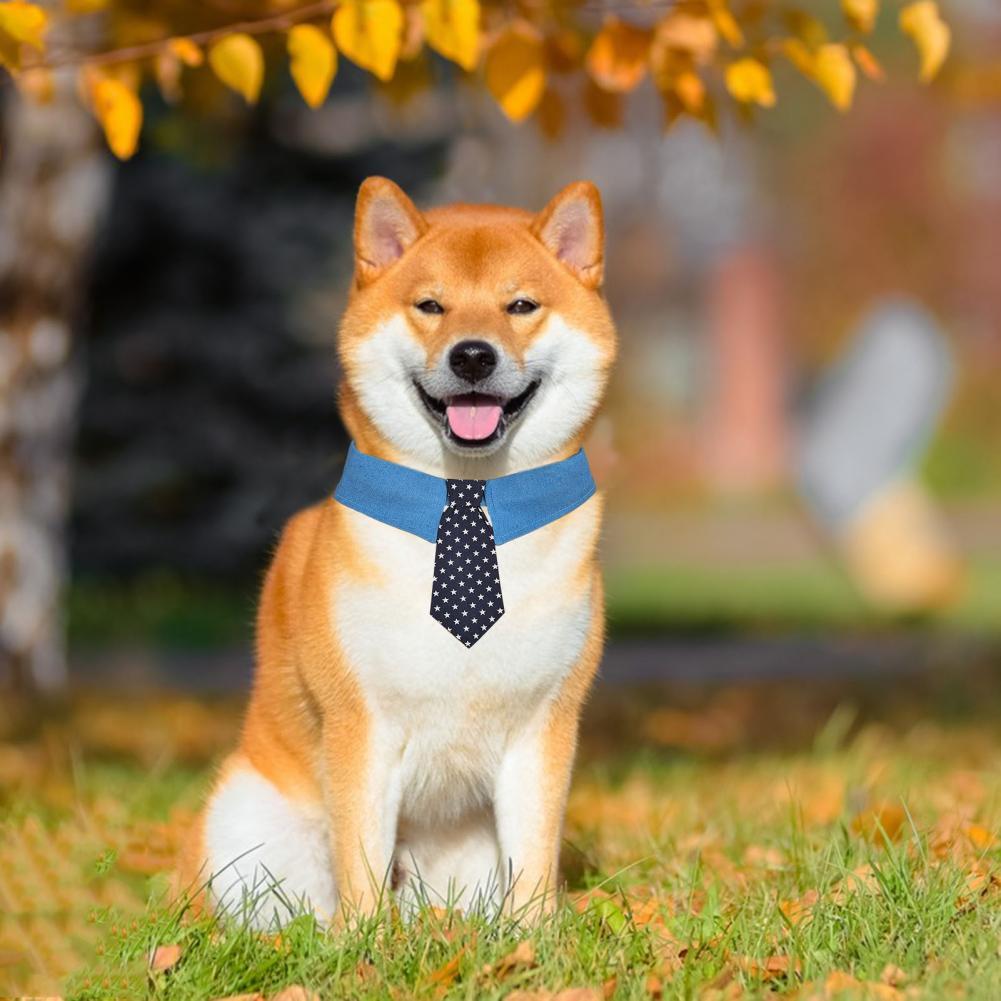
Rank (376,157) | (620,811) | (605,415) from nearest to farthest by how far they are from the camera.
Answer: (605,415) < (620,811) < (376,157)

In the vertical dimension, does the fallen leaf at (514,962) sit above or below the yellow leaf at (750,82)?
below

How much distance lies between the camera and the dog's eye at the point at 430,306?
325cm

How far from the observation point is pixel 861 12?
13.2ft

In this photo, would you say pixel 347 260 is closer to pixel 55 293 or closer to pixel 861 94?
pixel 55 293

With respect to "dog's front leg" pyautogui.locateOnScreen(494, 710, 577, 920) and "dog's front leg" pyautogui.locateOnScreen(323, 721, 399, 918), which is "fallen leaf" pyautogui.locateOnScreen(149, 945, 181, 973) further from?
"dog's front leg" pyautogui.locateOnScreen(494, 710, 577, 920)

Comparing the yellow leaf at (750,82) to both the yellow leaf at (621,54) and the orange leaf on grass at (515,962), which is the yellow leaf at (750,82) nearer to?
the yellow leaf at (621,54)

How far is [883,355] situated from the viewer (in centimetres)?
1393

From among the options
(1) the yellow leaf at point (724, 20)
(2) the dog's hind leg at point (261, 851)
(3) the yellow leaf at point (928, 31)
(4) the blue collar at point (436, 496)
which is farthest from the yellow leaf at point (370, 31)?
(2) the dog's hind leg at point (261, 851)

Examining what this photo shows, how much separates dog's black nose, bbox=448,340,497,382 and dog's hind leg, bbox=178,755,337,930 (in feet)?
3.59

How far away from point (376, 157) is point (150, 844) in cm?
897

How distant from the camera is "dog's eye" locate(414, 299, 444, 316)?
3254 mm

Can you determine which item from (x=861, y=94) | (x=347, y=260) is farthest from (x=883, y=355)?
(x=861, y=94)

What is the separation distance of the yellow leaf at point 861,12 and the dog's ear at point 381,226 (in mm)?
1470

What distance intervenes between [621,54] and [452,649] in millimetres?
2034
